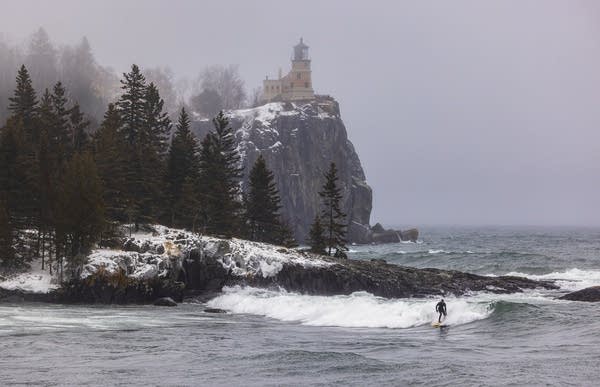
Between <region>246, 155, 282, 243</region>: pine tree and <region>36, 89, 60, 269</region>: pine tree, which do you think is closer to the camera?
<region>36, 89, 60, 269</region>: pine tree

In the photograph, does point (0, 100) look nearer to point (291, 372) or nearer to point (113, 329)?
point (113, 329)

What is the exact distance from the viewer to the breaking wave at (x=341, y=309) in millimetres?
41125

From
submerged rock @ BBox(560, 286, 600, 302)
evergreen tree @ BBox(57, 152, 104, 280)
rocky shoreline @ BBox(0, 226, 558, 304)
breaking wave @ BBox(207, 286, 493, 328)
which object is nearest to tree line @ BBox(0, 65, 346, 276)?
evergreen tree @ BBox(57, 152, 104, 280)

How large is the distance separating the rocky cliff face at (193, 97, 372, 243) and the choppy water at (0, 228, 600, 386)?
115 m

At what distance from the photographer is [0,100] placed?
14288 centimetres

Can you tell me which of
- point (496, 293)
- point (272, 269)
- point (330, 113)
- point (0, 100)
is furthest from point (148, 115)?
point (330, 113)

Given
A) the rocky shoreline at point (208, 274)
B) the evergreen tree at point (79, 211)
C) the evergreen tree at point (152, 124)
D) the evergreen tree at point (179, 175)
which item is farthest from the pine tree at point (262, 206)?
the evergreen tree at point (79, 211)

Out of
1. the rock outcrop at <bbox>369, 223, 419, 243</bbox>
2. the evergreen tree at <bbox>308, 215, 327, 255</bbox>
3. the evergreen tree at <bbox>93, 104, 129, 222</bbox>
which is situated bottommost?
the evergreen tree at <bbox>308, 215, 327, 255</bbox>

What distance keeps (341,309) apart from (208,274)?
12.9 meters

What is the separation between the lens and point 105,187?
57.3 meters

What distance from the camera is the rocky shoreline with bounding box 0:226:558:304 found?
163 feet

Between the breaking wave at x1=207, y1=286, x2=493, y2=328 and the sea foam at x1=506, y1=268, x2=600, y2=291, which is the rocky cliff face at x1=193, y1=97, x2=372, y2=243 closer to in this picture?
the sea foam at x1=506, y1=268, x2=600, y2=291

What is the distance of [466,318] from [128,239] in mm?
25402

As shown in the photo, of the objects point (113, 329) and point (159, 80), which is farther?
point (159, 80)
